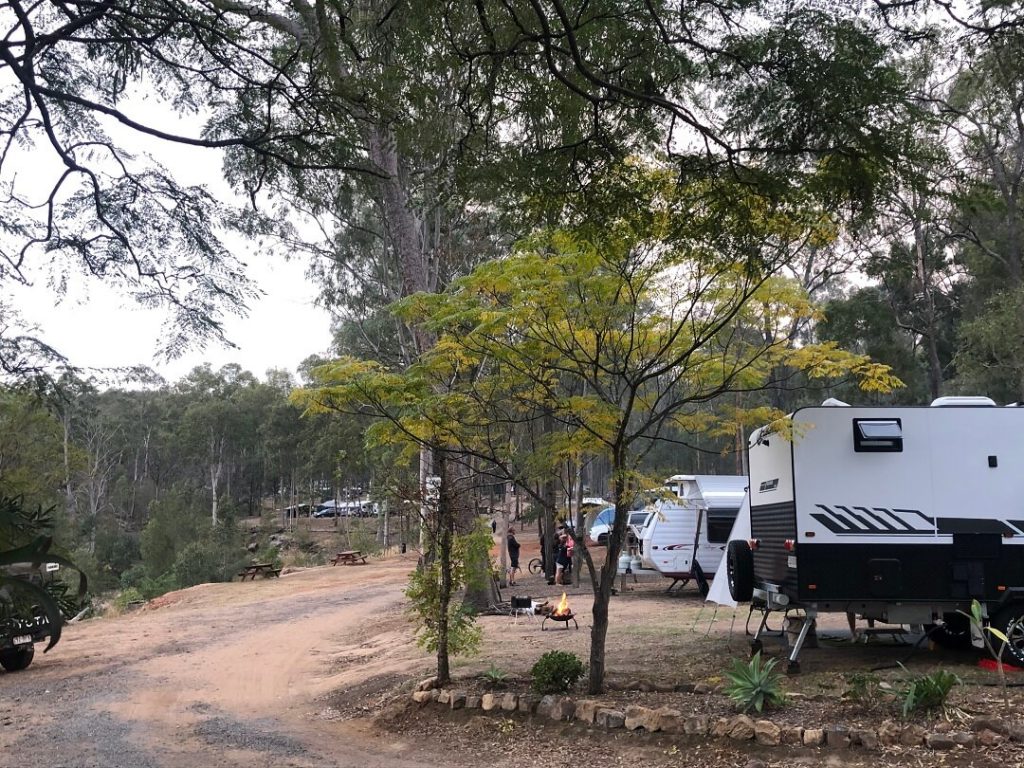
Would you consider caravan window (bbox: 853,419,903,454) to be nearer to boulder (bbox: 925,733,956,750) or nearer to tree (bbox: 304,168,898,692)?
tree (bbox: 304,168,898,692)

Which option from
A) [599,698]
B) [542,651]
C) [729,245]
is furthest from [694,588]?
[729,245]

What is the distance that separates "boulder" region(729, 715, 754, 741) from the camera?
274 inches

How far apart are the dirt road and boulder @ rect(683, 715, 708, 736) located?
89.7 inches

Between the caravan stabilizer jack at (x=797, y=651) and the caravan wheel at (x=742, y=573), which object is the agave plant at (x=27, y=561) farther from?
the caravan wheel at (x=742, y=573)

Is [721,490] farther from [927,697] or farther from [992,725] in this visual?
[992,725]

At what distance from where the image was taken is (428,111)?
8.31m

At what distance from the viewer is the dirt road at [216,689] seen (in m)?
8.28

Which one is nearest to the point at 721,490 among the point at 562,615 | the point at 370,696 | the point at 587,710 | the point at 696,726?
the point at 562,615

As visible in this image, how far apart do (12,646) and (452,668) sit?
7.46 metres

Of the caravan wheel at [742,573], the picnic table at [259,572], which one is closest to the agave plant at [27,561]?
the caravan wheel at [742,573]

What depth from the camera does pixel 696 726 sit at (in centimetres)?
726

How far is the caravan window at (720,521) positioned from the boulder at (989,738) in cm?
1193

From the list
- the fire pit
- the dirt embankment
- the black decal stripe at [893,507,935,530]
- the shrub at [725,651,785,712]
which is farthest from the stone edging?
the fire pit

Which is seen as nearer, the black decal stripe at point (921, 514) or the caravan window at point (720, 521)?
the black decal stripe at point (921, 514)
